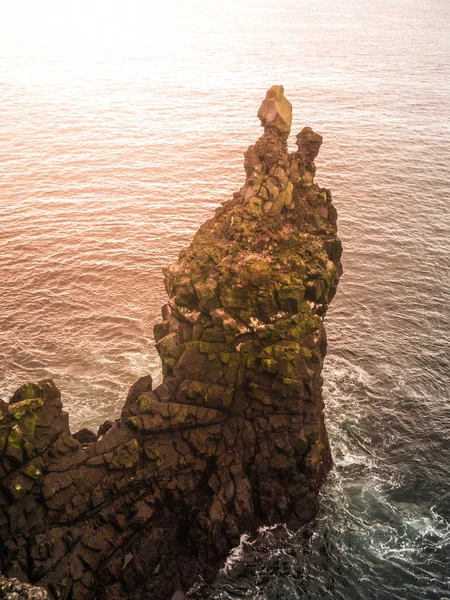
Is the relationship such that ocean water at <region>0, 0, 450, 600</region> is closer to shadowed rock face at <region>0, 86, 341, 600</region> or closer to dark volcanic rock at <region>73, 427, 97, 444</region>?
shadowed rock face at <region>0, 86, 341, 600</region>

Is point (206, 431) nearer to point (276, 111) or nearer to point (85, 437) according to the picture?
point (85, 437)

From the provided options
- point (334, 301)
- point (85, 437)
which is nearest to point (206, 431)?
point (85, 437)

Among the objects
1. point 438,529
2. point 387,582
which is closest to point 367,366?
point 438,529

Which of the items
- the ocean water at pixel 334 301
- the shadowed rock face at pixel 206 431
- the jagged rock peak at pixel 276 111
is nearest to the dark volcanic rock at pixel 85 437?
the shadowed rock face at pixel 206 431

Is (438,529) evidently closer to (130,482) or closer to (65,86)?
(130,482)

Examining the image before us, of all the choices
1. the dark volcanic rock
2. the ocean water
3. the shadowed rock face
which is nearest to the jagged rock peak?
the shadowed rock face

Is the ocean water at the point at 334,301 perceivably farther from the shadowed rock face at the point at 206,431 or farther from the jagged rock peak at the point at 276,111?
the jagged rock peak at the point at 276,111
